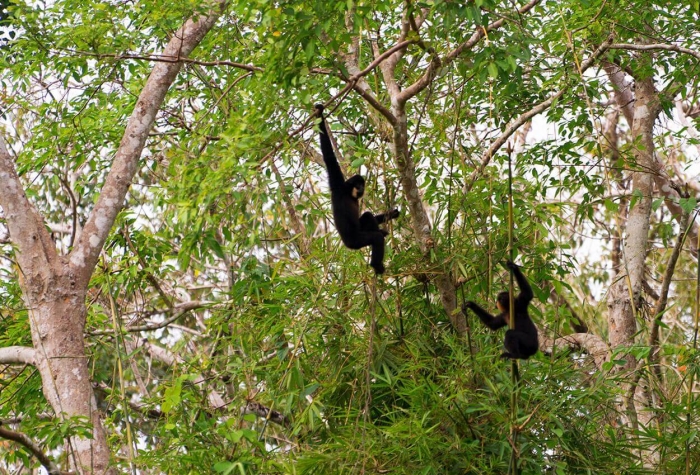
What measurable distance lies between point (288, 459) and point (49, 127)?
4.11 meters

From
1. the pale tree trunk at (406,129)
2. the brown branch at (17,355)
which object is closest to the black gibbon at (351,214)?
the pale tree trunk at (406,129)

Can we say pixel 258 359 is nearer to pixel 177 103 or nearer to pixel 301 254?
pixel 301 254

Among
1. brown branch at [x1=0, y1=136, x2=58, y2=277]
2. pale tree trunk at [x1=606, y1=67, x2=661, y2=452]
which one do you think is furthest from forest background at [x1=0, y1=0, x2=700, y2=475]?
pale tree trunk at [x1=606, y1=67, x2=661, y2=452]

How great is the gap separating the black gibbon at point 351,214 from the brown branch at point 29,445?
2.38 metres

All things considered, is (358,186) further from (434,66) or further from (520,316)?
(520,316)

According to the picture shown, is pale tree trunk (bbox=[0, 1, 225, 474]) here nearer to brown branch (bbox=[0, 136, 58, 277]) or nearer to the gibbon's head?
brown branch (bbox=[0, 136, 58, 277])

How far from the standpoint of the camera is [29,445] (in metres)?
3.38

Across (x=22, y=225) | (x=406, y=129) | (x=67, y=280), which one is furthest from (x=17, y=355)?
(x=406, y=129)

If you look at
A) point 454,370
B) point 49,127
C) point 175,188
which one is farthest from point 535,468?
point 49,127

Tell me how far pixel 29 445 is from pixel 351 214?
2838mm

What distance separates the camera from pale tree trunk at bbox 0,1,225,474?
5062 millimetres

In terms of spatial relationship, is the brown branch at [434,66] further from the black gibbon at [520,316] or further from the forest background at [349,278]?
the black gibbon at [520,316]

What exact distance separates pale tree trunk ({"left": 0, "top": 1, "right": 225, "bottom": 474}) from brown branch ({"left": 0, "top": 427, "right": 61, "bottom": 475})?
119 cm

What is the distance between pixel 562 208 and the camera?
6.05 meters
